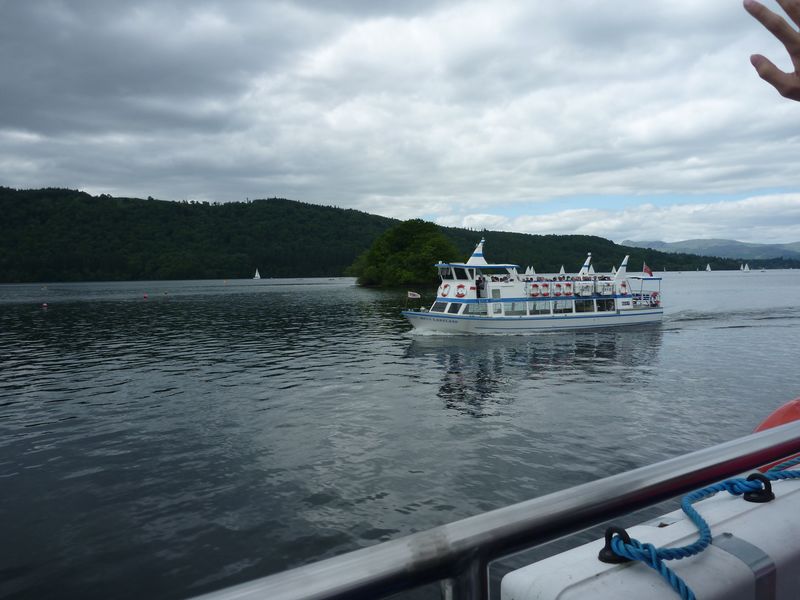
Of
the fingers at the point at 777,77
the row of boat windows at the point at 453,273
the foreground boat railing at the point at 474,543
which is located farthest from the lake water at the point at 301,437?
the fingers at the point at 777,77

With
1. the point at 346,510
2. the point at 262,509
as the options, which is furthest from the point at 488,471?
the point at 262,509

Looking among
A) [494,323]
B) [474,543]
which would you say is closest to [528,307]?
[494,323]

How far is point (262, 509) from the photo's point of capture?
45.4ft

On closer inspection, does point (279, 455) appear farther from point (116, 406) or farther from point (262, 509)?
point (116, 406)

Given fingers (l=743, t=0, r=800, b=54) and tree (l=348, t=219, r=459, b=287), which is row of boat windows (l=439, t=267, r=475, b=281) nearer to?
fingers (l=743, t=0, r=800, b=54)

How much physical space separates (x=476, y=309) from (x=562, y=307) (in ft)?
30.7

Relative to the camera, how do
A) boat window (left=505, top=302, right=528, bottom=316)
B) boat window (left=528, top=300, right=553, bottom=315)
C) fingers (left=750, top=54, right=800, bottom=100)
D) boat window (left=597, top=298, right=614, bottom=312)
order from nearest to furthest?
fingers (left=750, top=54, right=800, bottom=100) < boat window (left=505, top=302, right=528, bottom=316) < boat window (left=528, top=300, right=553, bottom=315) < boat window (left=597, top=298, right=614, bottom=312)

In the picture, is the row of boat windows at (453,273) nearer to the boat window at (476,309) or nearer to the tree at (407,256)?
the boat window at (476,309)

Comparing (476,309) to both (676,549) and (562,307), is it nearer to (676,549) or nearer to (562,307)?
(562,307)

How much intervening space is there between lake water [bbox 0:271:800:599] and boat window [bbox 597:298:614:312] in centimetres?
990

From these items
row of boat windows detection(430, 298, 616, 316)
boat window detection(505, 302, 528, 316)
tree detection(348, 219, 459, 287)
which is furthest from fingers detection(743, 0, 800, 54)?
tree detection(348, 219, 459, 287)

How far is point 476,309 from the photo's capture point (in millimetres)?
47406

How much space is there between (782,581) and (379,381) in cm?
2721

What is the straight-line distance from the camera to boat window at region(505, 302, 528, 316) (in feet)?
157
